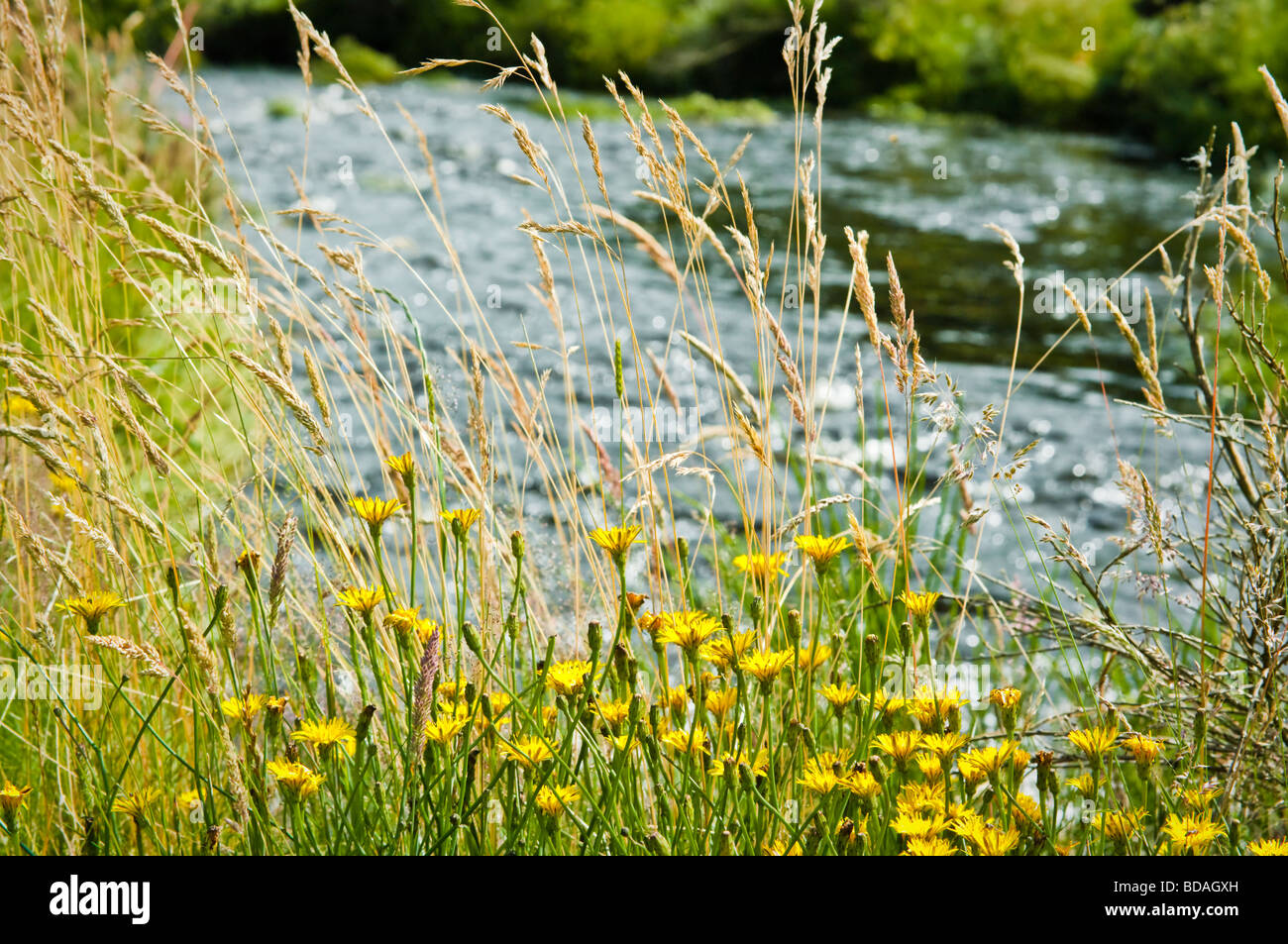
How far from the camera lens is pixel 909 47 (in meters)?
13.1

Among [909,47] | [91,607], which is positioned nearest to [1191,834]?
[91,607]

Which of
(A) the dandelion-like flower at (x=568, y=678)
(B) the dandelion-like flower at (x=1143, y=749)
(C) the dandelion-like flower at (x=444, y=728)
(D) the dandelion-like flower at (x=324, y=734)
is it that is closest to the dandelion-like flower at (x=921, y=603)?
(B) the dandelion-like flower at (x=1143, y=749)

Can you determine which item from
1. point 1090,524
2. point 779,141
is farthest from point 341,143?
point 1090,524

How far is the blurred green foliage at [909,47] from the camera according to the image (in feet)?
32.3

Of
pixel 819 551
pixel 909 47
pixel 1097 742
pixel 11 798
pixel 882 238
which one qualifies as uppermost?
pixel 909 47

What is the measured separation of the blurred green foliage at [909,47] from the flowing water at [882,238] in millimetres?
650

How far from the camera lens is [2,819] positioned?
3.61ft

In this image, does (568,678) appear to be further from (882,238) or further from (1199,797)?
(882,238)

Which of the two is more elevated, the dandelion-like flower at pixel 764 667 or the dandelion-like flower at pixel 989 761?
the dandelion-like flower at pixel 764 667

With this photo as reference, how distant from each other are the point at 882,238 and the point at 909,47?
7.09 m

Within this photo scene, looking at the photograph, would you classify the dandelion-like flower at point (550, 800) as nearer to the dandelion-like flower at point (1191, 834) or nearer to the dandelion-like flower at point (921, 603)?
the dandelion-like flower at point (921, 603)

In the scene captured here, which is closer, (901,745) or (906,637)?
(901,745)

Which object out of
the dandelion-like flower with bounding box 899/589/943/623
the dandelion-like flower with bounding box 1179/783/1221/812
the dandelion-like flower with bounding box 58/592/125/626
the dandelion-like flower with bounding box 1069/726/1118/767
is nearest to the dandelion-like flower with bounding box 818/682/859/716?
the dandelion-like flower with bounding box 899/589/943/623
